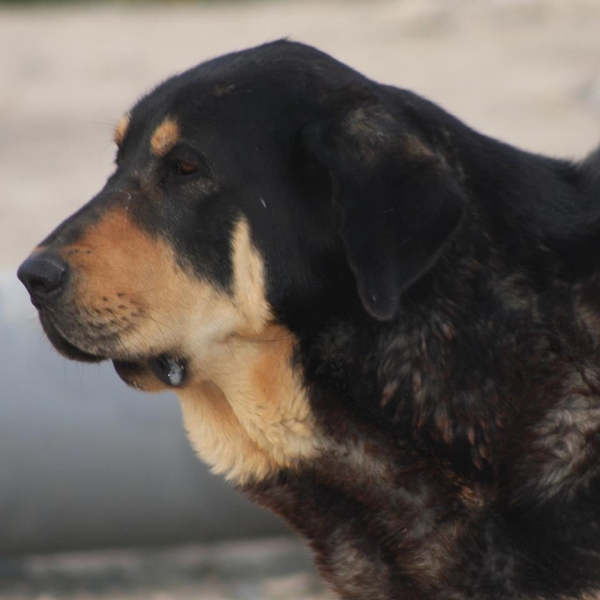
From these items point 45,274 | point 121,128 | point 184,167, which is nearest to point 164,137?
point 184,167

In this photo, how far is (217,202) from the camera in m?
3.40

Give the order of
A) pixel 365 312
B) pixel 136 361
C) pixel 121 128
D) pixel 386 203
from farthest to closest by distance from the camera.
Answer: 1. pixel 121 128
2. pixel 136 361
3. pixel 365 312
4. pixel 386 203

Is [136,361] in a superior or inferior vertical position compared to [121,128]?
inferior

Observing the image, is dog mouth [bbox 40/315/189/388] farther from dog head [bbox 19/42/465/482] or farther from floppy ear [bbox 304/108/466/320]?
floppy ear [bbox 304/108/466/320]

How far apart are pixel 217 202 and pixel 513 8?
19.8m

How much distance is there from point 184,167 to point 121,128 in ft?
1.28

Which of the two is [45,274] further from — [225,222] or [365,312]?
[365,312]

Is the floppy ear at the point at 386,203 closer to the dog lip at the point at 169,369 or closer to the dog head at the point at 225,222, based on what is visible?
the dog head at the point at 225,222

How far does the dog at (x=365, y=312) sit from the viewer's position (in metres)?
3.28

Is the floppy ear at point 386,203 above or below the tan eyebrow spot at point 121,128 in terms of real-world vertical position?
below

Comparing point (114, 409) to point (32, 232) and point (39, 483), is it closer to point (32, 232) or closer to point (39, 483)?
point (39, 483)

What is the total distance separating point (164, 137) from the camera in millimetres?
3443

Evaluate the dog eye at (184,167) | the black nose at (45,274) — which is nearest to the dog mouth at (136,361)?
the black nose at (45,274)

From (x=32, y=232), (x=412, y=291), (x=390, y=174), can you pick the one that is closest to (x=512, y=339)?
(x=412, y=291)
